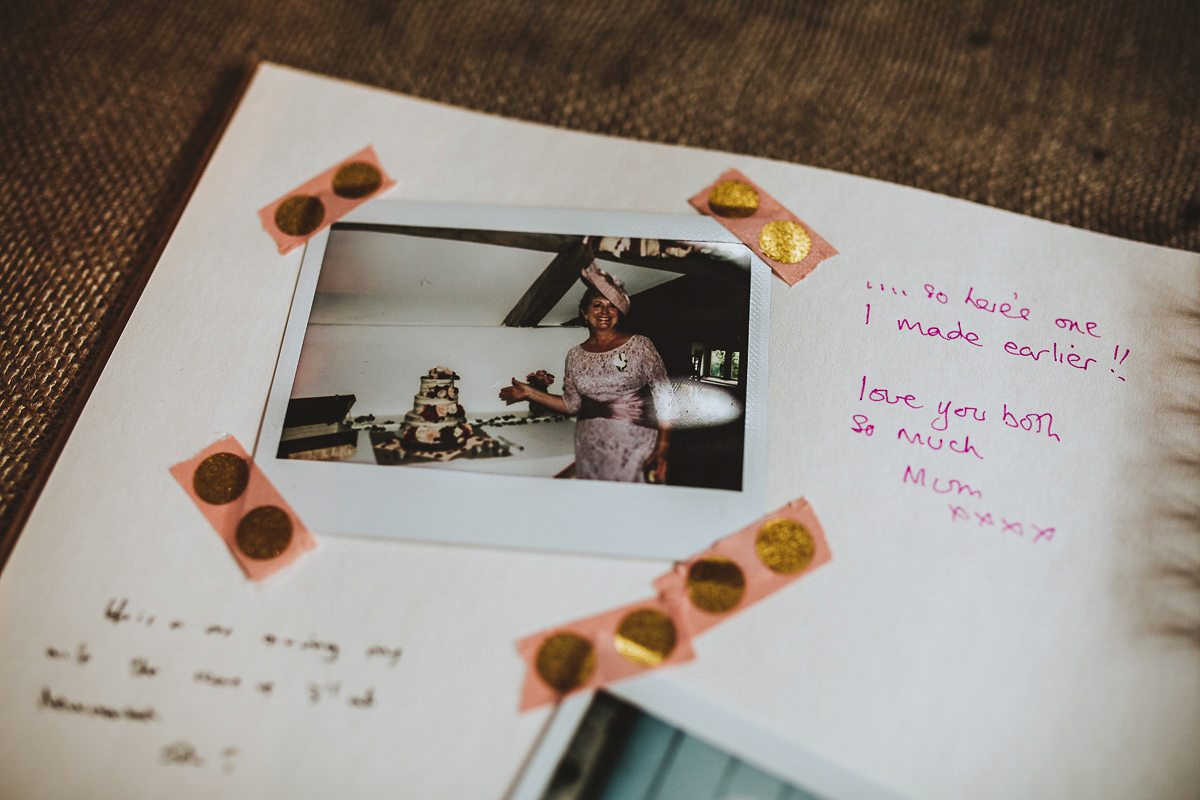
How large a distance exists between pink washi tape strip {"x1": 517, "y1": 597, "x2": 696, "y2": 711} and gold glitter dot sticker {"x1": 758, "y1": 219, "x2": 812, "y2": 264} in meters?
0.23

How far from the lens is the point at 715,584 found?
13.9 inches

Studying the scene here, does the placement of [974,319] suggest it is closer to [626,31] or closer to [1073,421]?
[1073,421]

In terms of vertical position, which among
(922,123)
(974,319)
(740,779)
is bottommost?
(740,779)

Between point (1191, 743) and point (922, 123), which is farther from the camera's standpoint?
point (922, 123)

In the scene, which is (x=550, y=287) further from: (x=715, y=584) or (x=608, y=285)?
(x=715, y=584)

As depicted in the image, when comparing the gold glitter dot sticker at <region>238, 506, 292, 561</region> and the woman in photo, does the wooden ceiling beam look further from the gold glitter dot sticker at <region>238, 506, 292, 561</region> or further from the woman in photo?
the gold glitter dot sticker at <region>238, 506, 292, 561</region>

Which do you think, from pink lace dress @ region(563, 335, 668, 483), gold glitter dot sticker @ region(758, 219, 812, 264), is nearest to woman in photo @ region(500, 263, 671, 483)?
pink lace dress @ region(563, 335, 668, 483)

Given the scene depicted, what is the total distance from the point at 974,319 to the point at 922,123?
16 cm

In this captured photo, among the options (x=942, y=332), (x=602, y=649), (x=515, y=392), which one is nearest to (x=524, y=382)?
(x=515, y=392)

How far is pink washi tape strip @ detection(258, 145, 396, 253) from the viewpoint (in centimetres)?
45

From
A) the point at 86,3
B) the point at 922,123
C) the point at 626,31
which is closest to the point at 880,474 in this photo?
the point at 922,123

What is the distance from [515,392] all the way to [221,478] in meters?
0.17

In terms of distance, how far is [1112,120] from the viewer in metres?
0.48

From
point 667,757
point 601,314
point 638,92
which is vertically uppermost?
point 638,92
